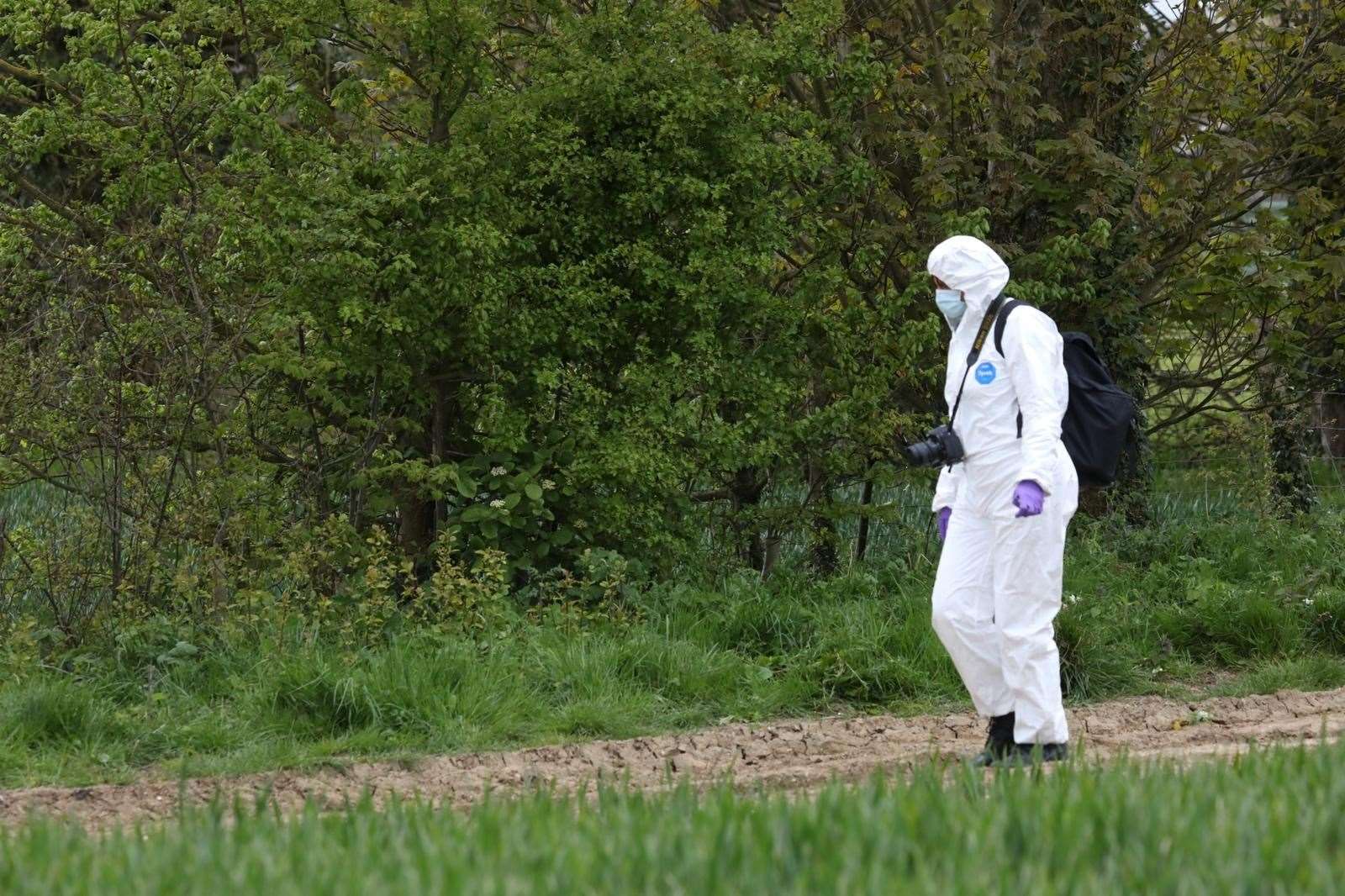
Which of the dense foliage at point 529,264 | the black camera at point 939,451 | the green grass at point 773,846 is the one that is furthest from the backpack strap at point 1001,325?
A: the dense foliage at point 529,264

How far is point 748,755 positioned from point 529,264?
3.51m

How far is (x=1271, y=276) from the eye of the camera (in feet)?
35.2

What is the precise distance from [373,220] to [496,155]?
99 cm

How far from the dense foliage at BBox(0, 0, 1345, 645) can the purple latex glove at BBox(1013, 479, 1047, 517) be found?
319 cm

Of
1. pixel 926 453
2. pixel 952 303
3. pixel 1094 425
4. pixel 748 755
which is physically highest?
pixel 952 303

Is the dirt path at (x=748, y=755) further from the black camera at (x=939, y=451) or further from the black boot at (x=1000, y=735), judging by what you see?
the black camera at (x=939, y=451)

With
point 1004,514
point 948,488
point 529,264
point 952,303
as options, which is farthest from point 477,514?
point 1004,514

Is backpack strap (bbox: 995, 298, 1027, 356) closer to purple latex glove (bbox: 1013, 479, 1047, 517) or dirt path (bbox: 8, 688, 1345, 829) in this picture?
purple latex glove (bbox: 1013, 479, 1047, 517)

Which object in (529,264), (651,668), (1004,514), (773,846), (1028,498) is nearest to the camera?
(773,846)

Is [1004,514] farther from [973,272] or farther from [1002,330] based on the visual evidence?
[973,272]

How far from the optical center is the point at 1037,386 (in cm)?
616

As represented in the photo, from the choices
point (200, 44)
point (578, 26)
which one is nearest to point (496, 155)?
point (578, 26)

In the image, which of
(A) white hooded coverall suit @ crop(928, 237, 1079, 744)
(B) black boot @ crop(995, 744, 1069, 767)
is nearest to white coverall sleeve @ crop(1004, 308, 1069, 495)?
(A) white hooded coverall suit @ crop(928, 237, 1079, 744)

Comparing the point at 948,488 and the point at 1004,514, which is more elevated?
the point at 948,488
